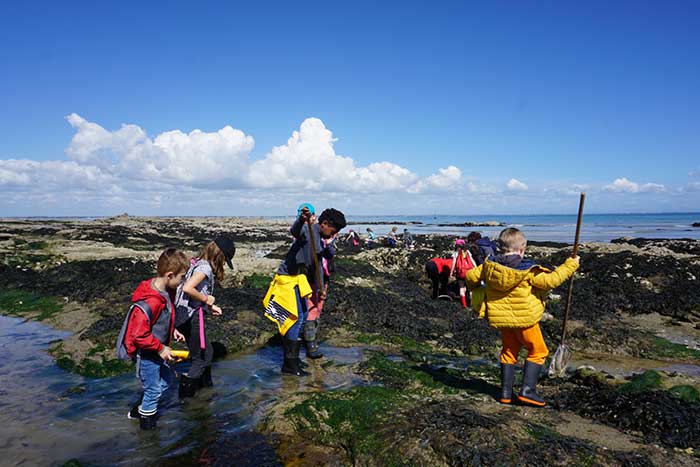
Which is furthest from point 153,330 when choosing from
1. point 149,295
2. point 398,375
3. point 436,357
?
point 436,357

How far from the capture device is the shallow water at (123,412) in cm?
399

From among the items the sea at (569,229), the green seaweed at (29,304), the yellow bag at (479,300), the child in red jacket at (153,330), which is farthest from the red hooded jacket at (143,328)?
the sea at (569,229)

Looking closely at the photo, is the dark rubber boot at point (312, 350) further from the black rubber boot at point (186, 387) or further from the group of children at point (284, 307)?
the black rubber boot at point (186, 387)

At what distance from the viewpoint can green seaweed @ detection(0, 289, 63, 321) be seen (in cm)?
970

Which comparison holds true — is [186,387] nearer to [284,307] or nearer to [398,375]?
[284,307]

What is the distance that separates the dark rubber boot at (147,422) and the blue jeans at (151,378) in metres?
0.03

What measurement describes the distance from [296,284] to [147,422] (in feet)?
8.22

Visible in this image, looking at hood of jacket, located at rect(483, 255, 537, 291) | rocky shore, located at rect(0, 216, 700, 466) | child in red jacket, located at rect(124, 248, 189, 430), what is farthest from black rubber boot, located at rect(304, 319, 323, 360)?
hood of jacket, located at rect(483, 255, 537, 291)

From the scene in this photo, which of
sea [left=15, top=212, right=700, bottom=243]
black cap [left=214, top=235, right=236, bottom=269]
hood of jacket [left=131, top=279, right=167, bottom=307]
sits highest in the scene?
black cap [left=214, top=235, right=236, bottom=269]

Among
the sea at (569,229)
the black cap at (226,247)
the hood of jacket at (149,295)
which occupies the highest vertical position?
the black cap at (226,247)

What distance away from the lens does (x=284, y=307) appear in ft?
19.9

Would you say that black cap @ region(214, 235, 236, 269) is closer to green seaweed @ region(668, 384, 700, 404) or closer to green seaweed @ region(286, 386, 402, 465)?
green seaweed @ region(286, 386, 402, 465)

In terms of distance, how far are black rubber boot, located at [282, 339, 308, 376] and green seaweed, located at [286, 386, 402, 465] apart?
1.25 m

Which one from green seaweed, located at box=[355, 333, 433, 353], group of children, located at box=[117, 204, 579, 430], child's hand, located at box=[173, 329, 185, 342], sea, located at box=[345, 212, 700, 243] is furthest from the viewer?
sea, located at box=[345, 212, 700, 243]
